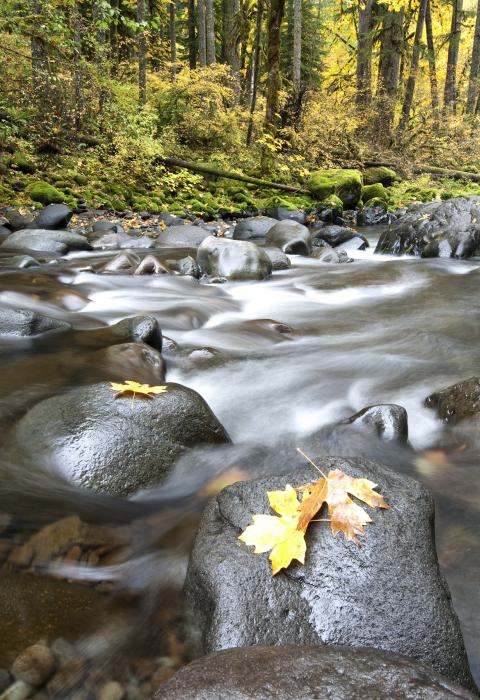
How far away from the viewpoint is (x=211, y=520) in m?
2.32

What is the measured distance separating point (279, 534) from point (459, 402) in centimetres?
227

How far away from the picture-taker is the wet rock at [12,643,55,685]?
5.42 feet

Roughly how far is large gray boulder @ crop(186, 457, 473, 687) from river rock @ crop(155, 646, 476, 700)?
239mm

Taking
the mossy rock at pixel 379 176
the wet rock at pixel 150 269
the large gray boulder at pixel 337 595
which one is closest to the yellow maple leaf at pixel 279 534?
the large gray boulder at pixel 337 595

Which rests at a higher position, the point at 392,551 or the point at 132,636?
the point at 392,551

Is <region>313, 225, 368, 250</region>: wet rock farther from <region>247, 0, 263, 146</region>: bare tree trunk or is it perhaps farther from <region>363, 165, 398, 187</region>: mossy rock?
<region>363, 165, 398, 187</region>: mossy rock

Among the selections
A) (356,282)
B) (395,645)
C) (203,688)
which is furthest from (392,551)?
(356,282)

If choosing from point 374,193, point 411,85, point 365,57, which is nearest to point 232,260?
point 374,193

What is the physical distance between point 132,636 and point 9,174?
14.1m

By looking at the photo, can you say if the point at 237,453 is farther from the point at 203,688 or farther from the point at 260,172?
the point at 260,172

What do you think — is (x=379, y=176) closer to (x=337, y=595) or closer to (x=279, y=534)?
(x=279, y=534)

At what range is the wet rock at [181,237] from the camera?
11.2 metres

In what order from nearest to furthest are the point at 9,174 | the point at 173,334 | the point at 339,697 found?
the point at 339,697
the point at 173,334
the point at 9,174

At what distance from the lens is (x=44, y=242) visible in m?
10.0
